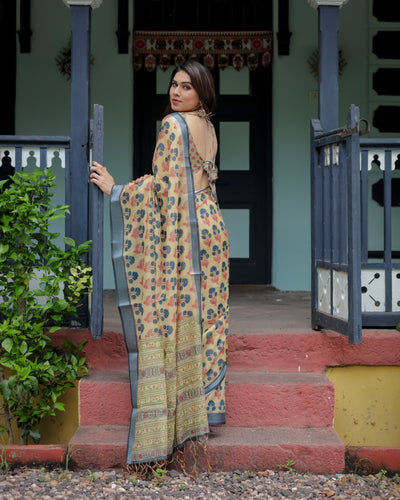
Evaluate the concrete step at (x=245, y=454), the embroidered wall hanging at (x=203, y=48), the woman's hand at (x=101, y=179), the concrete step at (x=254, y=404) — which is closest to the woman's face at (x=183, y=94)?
the woman's hand at (x=101, y=179)

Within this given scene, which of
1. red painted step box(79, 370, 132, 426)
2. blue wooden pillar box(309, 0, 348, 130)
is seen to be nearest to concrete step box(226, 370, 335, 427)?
red painted step box(79, 370, 132, 426)

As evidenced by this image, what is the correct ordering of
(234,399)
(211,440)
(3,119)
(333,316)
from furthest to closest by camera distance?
(3,119)
(333,316)
(234,399)
(211,440)

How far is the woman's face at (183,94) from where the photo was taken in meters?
3.38

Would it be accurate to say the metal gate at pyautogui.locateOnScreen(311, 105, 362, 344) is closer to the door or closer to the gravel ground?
the gravel ground

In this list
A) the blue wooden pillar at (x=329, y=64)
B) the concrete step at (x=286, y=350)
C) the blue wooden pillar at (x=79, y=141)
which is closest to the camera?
the concrete step at (x=286, y=350)

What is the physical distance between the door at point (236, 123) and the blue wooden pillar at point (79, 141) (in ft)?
8.26

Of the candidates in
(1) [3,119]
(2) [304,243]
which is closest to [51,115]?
(1) [3,119]

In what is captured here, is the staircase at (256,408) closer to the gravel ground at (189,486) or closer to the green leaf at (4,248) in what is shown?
the gravel ground at (189,486)

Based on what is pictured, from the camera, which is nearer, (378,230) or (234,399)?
(234,399)

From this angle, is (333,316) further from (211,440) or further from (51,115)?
(51,115)

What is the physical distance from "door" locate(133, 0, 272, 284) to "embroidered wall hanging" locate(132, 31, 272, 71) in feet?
0.21

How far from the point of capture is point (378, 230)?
21.6ft

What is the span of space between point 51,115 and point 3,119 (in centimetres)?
47

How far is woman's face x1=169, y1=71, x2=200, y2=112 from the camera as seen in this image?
3385mm
